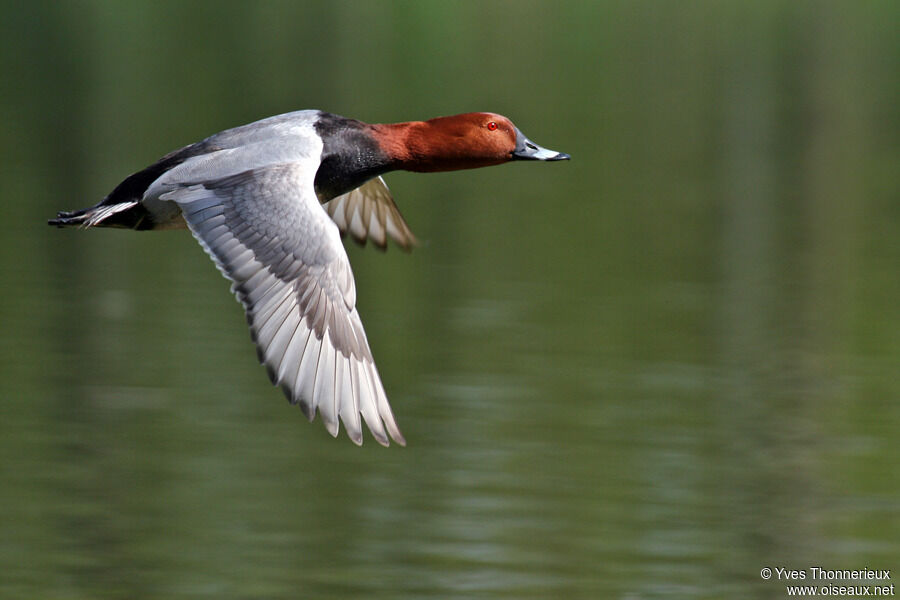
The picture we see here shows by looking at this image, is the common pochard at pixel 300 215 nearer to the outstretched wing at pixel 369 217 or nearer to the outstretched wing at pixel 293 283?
the outstretched wing at pixel 293 283

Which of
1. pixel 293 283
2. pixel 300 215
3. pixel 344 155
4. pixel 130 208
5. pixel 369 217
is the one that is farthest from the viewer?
pixel 369 217

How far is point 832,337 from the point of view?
1262 centimetres

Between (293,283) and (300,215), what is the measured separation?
309mm

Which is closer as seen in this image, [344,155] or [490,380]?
[344,155]

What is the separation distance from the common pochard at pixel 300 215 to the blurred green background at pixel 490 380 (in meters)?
2.26

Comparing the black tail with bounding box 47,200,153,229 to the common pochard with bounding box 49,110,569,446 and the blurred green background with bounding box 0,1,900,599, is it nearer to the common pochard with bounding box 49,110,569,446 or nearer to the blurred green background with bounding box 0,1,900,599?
the common pochard with bounding box 49,110,569,446

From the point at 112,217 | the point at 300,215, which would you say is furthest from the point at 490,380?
the point at 300,215

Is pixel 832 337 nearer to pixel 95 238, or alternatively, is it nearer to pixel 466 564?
pixel 466 564

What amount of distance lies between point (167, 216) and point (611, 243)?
9097 millimetres

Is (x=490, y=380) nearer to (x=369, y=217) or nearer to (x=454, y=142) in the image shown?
(x=369, y=217)

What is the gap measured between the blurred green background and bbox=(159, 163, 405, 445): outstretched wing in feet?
7.45

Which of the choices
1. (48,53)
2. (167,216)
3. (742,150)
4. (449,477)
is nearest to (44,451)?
(449,477)

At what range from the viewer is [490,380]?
11.0 m

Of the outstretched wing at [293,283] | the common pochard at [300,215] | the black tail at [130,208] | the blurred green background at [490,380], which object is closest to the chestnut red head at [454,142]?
the common pochard at [300,215]
